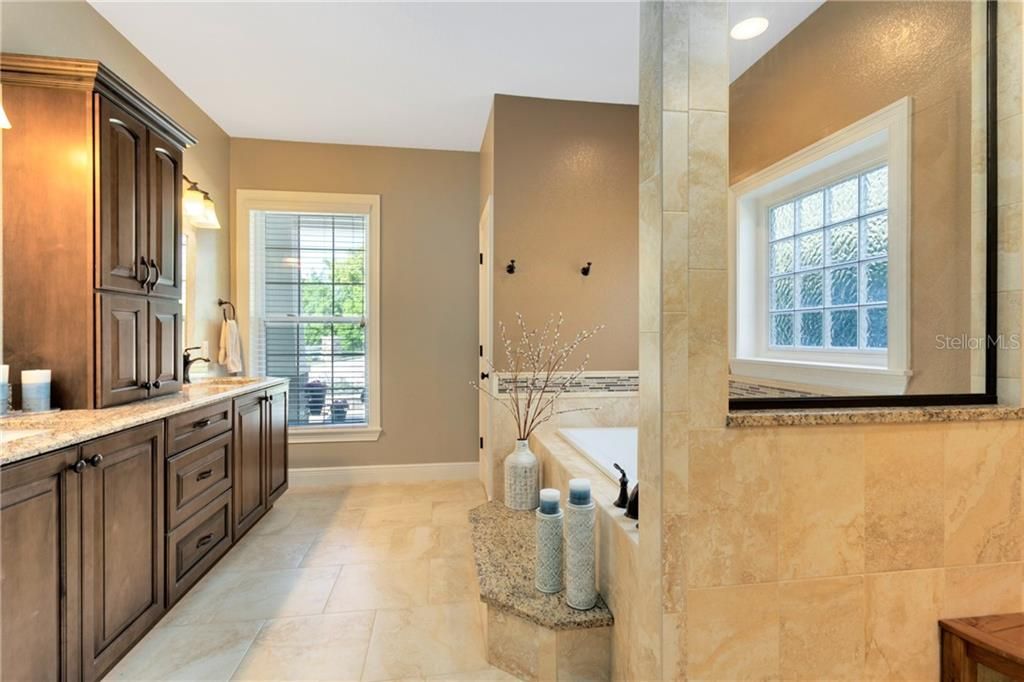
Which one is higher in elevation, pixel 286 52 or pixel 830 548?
pixel 286 52

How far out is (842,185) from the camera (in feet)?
4.92

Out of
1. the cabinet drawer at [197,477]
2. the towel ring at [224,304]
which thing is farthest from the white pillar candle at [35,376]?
the towel ring at [224,304]

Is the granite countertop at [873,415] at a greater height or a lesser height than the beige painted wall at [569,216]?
lesser

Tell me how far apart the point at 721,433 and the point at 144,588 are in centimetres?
217

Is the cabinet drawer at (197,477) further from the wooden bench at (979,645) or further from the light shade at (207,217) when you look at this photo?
the wooden bench at (979,645)

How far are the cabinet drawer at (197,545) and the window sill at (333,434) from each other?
120 cm

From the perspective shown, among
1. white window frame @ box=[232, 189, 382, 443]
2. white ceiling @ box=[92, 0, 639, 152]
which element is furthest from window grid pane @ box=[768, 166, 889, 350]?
white window frame @ box=[232, 189, 382, 443]

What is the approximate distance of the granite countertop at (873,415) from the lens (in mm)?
1123

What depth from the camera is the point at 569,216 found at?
2951 mm

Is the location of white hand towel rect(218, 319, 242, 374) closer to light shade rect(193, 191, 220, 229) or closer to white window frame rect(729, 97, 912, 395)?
light shade rect(193, 191, 220, 229)

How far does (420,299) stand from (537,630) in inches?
106

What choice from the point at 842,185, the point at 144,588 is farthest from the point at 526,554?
the point at 842,185

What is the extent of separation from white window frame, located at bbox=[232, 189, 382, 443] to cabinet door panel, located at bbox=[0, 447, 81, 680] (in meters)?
2.24

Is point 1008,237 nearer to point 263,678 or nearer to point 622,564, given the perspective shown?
point 622,564
